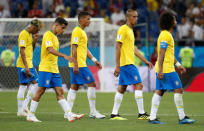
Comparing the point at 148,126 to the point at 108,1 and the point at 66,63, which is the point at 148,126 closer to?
the point at 66,63

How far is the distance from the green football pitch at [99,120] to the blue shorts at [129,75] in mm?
807

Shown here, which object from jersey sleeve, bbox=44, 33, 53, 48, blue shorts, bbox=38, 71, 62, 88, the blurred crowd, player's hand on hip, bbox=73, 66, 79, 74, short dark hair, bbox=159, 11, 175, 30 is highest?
the blurred crowd

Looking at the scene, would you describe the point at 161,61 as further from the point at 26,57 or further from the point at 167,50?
the point at 26,57

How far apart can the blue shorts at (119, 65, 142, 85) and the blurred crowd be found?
1232cm

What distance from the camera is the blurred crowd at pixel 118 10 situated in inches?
911

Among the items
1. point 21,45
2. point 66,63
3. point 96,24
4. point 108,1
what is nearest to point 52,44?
point 21,45

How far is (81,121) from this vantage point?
380 inches

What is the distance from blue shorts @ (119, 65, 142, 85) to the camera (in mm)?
10172

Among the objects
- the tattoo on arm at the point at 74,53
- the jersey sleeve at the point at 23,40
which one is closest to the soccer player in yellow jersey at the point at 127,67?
the tattoo on arm at the point at 74,53

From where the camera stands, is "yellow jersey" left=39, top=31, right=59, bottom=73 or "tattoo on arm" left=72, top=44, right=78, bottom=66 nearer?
"yellow jersey" left=39, top=31, right=59, bottom=73

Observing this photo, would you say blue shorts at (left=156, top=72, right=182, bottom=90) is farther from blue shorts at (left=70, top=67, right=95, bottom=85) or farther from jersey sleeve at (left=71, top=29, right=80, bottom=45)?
jersey sleeve at (left=71, top=29, right=80, bottom=45)

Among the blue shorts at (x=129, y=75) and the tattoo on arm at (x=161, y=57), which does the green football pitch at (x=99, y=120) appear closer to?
the blue shorts at (x=129, y=75)

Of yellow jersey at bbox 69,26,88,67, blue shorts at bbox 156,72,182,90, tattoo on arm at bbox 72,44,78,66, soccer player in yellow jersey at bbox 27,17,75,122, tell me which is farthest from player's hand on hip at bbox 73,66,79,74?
blue shorts at bbox 156,72,182,90

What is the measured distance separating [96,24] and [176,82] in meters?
10.9
